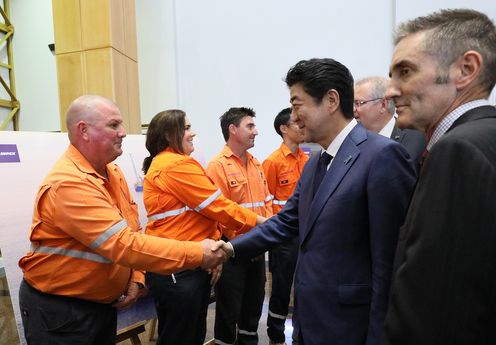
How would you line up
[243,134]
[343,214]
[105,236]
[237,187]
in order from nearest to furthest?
[343,214]
[105,236]
[237,187]
[243,134]

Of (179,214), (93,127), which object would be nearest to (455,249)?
(93,127)

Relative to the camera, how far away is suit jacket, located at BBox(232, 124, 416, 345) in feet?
3.68

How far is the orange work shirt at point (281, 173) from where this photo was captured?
3441 mm

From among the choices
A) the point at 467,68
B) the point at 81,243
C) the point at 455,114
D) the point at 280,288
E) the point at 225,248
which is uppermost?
the point at 467,68

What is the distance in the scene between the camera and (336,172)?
1.24 metres

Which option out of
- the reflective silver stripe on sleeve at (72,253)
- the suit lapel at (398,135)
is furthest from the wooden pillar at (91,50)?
the suit lapel at (398,135)

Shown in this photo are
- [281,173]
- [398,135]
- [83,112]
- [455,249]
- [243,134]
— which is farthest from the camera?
[281,173]

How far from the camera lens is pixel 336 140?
4.42ft

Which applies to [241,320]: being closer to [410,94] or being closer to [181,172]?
[181,172]

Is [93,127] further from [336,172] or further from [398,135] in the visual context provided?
[398,135]

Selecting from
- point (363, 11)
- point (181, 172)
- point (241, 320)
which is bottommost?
point (241, 320)

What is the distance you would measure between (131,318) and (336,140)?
206cm

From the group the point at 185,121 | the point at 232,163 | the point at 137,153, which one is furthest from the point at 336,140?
the point at 137,153

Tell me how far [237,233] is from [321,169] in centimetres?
133
